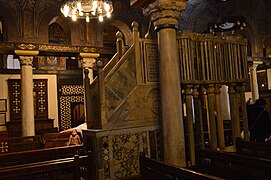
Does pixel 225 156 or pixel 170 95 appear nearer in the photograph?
pixel 225 156

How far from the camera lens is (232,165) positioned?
3363 millimetres

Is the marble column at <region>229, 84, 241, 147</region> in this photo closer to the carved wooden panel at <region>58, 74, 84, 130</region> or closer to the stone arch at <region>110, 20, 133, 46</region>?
the stone arch at <region>110, 20, 133, 46</region>

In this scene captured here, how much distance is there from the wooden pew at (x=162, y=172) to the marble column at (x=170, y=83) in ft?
3.97

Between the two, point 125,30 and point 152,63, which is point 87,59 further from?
point 152,63

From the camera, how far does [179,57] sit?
5027 millimetres

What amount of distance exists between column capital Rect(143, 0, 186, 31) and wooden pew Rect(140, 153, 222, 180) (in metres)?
2.32

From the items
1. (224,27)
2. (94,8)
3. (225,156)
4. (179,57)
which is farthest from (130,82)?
(224,27)

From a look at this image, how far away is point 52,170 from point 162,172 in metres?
1.44

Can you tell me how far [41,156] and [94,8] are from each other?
14.1 ft

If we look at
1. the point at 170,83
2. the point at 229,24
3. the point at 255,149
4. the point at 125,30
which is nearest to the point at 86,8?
the point at 125,30

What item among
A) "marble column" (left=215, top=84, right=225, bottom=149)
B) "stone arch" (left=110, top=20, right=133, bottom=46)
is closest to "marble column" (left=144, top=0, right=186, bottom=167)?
"marble column" (left=215, top=84, right=225, bottom=149)

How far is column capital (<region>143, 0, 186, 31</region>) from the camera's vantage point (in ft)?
15.7

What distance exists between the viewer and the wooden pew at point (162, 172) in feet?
8.46

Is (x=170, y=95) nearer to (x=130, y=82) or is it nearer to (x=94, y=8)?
(x=130, y=82)
